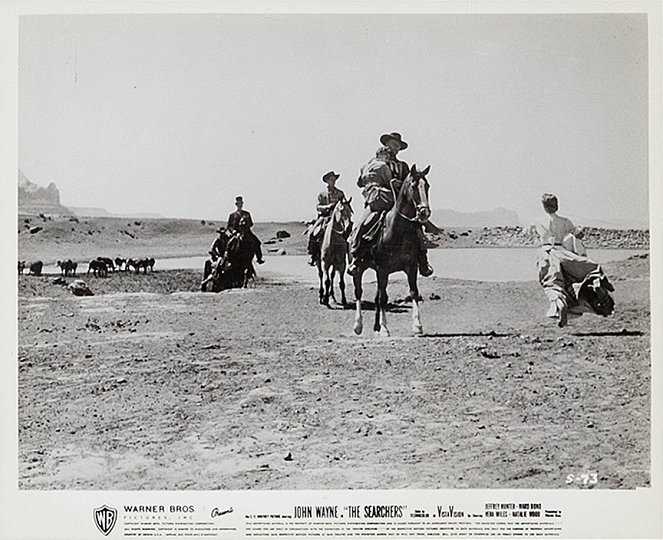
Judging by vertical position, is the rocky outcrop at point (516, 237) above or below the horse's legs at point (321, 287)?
above

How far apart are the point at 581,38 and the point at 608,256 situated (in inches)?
30.2

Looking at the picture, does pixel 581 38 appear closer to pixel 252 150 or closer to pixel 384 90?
A: pixel 384 90

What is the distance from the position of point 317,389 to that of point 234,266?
520 mm

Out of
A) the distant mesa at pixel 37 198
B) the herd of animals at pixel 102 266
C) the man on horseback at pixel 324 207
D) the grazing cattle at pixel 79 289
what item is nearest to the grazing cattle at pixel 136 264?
the herd of animals at pixel 102 266

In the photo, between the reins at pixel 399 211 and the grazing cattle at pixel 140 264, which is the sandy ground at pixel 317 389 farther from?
the reins at pixel 399 211

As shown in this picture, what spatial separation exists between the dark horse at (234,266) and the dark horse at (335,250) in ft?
0.81

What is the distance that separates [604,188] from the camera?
2.94m

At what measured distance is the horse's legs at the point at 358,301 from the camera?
2953 millimetres

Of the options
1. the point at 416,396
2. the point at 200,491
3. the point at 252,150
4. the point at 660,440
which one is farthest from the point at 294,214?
the point at 660,440

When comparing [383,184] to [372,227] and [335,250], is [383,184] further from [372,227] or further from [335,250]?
[335,250]

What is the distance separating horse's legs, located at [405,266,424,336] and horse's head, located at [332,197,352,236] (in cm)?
26

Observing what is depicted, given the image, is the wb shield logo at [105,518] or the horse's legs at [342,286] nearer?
the wb shield logo at [105,518]

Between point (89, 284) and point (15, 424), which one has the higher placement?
point (89, 284)

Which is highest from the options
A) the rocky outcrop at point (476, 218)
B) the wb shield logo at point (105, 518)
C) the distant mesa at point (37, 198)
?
the distant mesa at point (37, 198)
